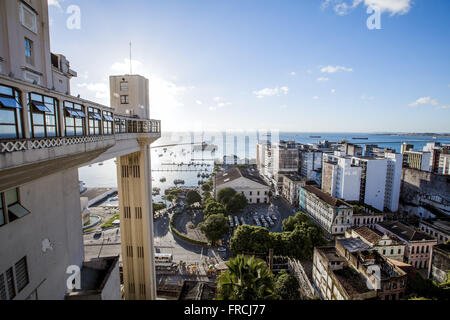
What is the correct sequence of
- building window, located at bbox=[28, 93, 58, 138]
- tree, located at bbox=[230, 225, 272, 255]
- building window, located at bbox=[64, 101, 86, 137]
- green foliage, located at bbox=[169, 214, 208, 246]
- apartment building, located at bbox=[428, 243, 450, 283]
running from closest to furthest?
building window, located at bbox=[28, 93, 58, 138], building window, located at bbox=[64, 101, 86, 137], apartment building, located at bbox=[428, 243, 450, 283], tree, located at bbox=[230, 225, 272, 255], green foliage, located at bbox=[169, 214, 208, 246]

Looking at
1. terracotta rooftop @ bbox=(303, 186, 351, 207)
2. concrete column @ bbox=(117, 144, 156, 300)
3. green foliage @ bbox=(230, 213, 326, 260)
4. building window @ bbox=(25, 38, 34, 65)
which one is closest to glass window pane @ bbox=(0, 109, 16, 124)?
building window @ bbox=(25, 38, 34, 65)

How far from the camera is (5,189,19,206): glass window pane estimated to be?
3.64m

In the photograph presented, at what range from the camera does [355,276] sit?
40.5 feet

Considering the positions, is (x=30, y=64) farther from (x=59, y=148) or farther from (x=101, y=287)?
(x=101, y=287)

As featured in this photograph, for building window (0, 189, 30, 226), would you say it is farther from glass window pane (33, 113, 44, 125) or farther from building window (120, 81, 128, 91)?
building window (120, 81, 128, 91)

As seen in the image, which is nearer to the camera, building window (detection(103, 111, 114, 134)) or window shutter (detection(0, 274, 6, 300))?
window shutter (detection(0, 274, 6, 300))

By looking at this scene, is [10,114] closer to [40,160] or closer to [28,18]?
[40,160]

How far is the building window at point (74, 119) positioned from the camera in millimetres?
4016

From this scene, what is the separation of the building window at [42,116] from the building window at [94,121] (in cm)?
125

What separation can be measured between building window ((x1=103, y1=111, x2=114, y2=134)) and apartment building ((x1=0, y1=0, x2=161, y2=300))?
26 millimetres

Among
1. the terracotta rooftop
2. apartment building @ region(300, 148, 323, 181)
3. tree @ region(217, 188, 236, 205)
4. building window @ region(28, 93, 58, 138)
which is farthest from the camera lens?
apartment building @ region(300, 148, 323, 181)

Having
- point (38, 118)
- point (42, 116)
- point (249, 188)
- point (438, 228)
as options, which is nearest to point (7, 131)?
point (38, 118)

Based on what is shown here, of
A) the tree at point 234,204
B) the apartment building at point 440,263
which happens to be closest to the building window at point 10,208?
the apartment building at point 440,263
